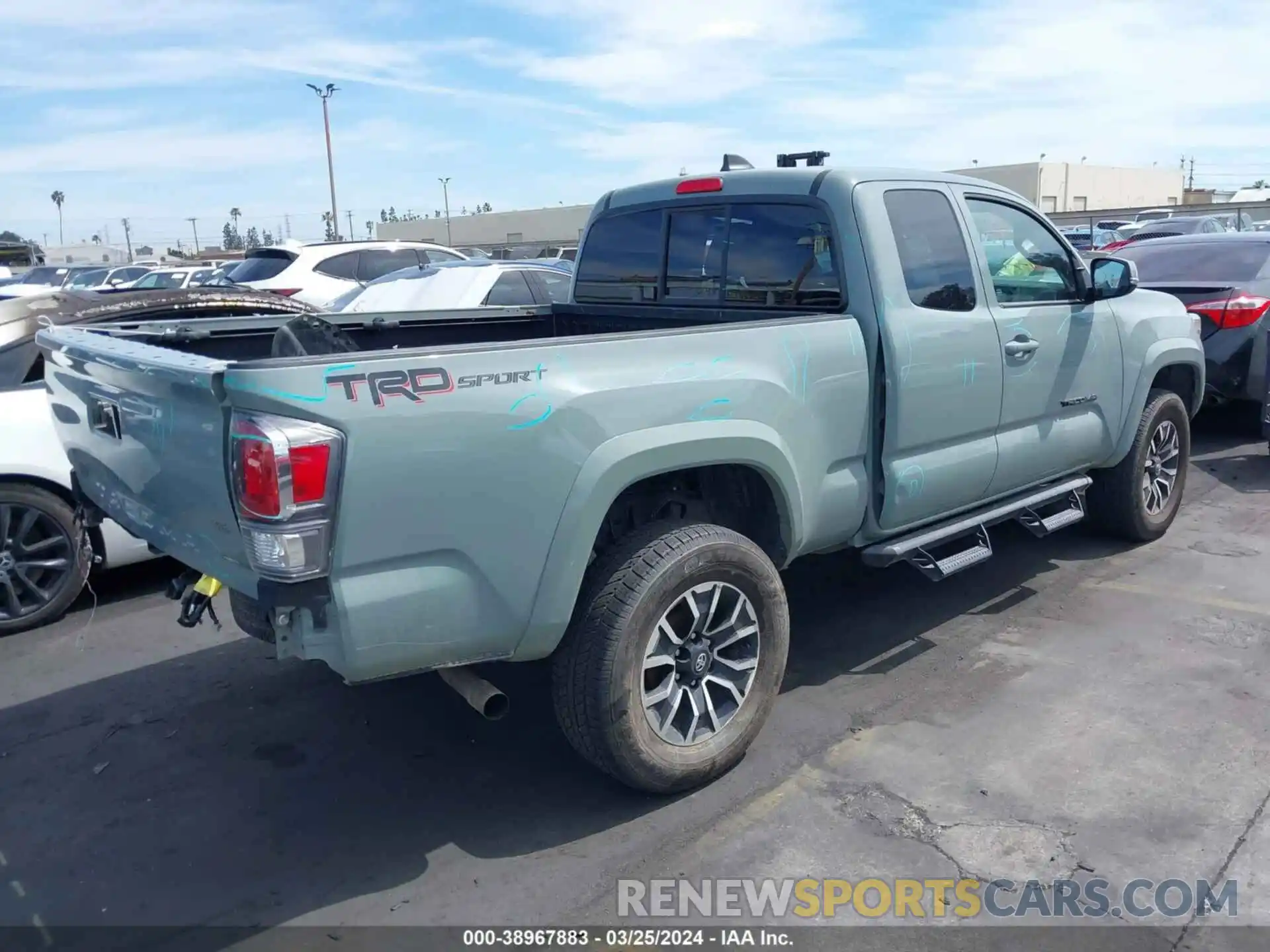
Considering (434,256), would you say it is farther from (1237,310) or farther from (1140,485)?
(1140,485)

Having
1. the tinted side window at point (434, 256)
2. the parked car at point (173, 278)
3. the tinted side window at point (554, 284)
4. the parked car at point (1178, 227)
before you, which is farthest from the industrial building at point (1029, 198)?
the tinted side window at point (554, 284)

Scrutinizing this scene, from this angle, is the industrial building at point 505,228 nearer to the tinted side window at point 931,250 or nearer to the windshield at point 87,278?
the windshield at point 87,278

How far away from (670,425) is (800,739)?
1.43m

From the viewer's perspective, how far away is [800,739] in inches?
158

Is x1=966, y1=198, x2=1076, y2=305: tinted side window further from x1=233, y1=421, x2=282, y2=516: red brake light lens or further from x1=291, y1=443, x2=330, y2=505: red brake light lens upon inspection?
x1=233, y1=421, x2=282, y2=516: red brake light lens

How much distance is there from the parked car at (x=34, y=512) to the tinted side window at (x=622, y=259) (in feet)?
8.52

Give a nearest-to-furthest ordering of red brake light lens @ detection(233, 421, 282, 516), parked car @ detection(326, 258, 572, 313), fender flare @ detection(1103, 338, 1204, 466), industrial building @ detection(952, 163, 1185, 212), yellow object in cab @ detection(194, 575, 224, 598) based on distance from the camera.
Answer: red brake light lens @ detection(233, 421, 282, 516) → yellow object in cab @ detection(194, 575, 224, 598) → fender flare @ detection(1103, 338, 1204, 466) → parked car @ detection(326, 258, 572, 313) → industrial building @ detection(952, 163, 1185, 212)

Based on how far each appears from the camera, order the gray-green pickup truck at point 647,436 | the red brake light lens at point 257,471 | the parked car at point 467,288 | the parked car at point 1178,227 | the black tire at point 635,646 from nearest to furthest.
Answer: the red brake light lens at point 257,471 < the gray-green pickup truck at point 647,436 < the black tire at point 635,646 < the parked car at point 467,288 < the parked car at point 1178,227

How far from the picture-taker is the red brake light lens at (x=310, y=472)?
265 centimetres

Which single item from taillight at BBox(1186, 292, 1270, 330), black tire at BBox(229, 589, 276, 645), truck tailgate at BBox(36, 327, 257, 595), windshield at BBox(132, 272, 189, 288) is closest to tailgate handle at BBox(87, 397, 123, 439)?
truck tailgate at BBox(36, 327, 257, 595)

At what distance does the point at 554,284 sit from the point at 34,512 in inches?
199

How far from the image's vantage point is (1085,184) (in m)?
62.9

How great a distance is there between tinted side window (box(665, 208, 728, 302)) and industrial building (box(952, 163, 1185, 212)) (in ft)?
154

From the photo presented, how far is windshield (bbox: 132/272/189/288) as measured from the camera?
2158cm
